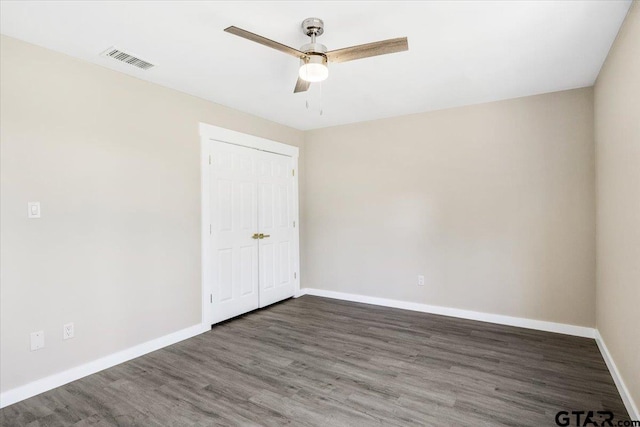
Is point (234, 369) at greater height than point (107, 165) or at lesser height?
lesser

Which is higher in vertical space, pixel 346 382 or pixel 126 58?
pixel 126 58

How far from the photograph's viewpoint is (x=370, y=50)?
2.08 metres

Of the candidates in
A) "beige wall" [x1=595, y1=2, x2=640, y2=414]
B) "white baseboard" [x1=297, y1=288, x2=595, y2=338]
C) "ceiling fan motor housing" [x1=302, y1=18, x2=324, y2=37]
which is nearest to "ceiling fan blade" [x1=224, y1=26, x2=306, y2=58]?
"ceiling fan motor housing" [x1=302, y1=18, x2=324, y2=37]

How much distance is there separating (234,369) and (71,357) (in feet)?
4.10

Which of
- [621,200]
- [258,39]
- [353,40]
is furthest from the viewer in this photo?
[353,40]

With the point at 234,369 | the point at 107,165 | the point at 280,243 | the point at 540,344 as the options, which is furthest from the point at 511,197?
the point at 107,165

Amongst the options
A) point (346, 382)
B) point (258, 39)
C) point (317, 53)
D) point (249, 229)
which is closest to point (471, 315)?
point (346, 382)

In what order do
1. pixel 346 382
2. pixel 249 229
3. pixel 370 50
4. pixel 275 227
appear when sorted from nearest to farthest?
1. pixel 370 50
2. pixel 346 382
3. pixel 249 229
4. pixel 275 227

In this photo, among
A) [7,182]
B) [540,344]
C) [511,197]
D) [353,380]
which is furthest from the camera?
[511,197]

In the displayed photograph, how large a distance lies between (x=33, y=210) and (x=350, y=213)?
137 inches

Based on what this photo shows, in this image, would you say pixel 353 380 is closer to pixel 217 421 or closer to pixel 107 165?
pixel 217 421

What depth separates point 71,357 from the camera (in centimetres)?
257

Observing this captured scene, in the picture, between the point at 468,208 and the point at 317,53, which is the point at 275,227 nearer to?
the point at 468,208

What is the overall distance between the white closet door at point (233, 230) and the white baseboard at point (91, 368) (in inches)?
19.9
